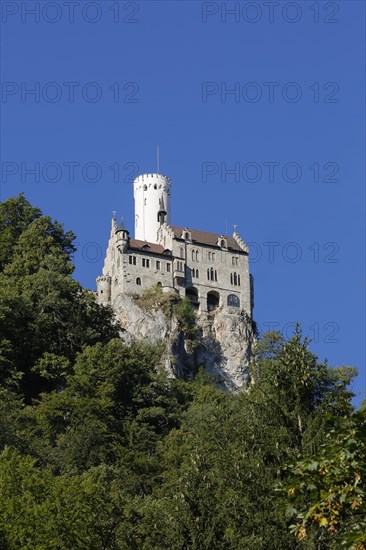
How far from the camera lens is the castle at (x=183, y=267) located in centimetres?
11400

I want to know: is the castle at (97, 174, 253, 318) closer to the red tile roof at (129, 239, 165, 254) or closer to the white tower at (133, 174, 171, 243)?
the red tile roof at (129, 239, 165, 254)

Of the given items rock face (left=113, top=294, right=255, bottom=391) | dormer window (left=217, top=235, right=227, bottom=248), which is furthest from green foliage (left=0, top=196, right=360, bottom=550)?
dormer window (left=217, top=235, right=227, bottom=248)

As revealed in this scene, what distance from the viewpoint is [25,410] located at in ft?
182

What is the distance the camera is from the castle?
114000 mm

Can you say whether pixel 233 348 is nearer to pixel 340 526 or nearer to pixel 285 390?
pixel 285 390

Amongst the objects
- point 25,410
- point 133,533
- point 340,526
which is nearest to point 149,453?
point 25,410

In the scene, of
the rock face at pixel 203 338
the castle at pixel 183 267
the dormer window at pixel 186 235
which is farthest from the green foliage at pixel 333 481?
the dormer window at pixel 186 235

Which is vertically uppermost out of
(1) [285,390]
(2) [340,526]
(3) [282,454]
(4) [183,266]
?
(4) [183,266]

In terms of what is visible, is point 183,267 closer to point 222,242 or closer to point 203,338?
point 222,242

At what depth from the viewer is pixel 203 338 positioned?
11225cm

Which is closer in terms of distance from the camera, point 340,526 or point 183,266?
point 340,526

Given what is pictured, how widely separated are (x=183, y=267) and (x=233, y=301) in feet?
21.6

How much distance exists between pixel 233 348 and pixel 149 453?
5856 centimetres

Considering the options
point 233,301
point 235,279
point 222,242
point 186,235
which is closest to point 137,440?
point 233,301
